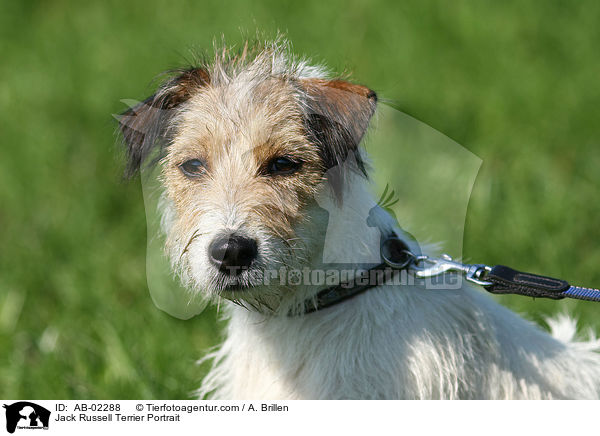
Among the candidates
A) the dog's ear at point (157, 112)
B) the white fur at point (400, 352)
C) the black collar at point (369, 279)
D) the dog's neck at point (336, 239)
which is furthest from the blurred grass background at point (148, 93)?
the white fur at point (400, 352)

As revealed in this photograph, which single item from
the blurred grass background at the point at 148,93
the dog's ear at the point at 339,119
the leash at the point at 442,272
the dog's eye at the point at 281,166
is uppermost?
the blurred grass background at the point at 148,93

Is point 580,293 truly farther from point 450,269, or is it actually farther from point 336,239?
point 336,239

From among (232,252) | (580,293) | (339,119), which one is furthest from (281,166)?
(580,293)

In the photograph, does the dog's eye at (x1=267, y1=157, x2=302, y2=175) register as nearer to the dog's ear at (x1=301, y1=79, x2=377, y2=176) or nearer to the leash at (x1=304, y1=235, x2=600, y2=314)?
the dog's ear at (x1=301, y1=79, x2=377, y2=176)

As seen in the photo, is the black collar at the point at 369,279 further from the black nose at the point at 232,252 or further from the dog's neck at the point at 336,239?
the black nose at the point at 232,252

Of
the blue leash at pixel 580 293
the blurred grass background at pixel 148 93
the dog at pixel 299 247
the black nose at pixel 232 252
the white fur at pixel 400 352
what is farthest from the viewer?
the blurred grass background at pixel 148 93

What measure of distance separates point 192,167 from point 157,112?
1.06 ft

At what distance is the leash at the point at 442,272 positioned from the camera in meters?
2.78

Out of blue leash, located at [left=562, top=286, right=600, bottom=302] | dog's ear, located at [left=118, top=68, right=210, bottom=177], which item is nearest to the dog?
dog's ear, located at [left=118, top=68, right=210, bottom=177]

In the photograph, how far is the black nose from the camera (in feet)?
8.24

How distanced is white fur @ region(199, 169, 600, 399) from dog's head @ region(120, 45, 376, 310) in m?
0.26

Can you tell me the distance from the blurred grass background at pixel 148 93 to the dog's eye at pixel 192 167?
2.14 ft

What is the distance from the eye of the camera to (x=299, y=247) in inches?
107

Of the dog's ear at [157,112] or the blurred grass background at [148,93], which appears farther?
the blurred grass background at [148,93]
